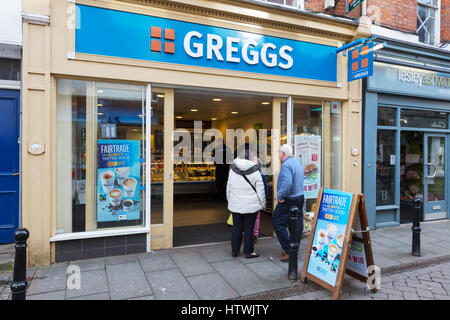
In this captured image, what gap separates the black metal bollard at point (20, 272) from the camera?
8.86 feet

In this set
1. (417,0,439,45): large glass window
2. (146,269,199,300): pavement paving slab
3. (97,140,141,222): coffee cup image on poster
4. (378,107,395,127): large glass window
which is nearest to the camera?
(146,269,199,300): pavement paving slab

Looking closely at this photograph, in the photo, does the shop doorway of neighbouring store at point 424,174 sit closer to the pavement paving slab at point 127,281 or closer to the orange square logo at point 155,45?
the orange square logo at point 155,45

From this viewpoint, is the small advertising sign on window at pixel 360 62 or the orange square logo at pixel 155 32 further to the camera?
the small advertising sign on window at pixel 360 62

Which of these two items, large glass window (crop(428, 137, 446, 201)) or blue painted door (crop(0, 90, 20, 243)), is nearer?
blue painted door (crop(0, 90, 20, 243))

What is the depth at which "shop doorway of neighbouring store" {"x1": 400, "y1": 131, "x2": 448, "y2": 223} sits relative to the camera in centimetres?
785

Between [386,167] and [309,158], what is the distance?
7.94 feet

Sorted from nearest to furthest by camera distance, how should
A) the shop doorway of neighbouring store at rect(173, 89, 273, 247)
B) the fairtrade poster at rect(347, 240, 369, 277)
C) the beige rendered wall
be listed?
the fairtrade poster at rect(347, 240, 369, 277) < the beige rendered wall < the shop doorway of neighbouring store at rect(173, 89, 273, 247)

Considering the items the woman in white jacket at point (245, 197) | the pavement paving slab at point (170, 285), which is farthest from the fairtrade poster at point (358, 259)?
the pavement paving slab at point (170, 285)

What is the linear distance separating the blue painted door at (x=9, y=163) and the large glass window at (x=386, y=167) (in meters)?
8.11

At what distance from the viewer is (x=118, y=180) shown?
509 centimetres

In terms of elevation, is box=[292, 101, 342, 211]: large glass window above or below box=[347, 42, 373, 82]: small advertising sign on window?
below

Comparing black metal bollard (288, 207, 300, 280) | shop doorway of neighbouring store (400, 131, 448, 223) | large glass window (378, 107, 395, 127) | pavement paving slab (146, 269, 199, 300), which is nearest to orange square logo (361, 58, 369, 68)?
large glass window (378, 107, 395, 127)

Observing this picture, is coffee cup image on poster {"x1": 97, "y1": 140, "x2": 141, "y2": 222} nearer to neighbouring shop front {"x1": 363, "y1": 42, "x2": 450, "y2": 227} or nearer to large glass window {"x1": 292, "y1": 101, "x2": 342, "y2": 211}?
large glass window {"x1": 292, "y1": 101, "x2": 342, "y2": 211}

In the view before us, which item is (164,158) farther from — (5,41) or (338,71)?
(338,71)
